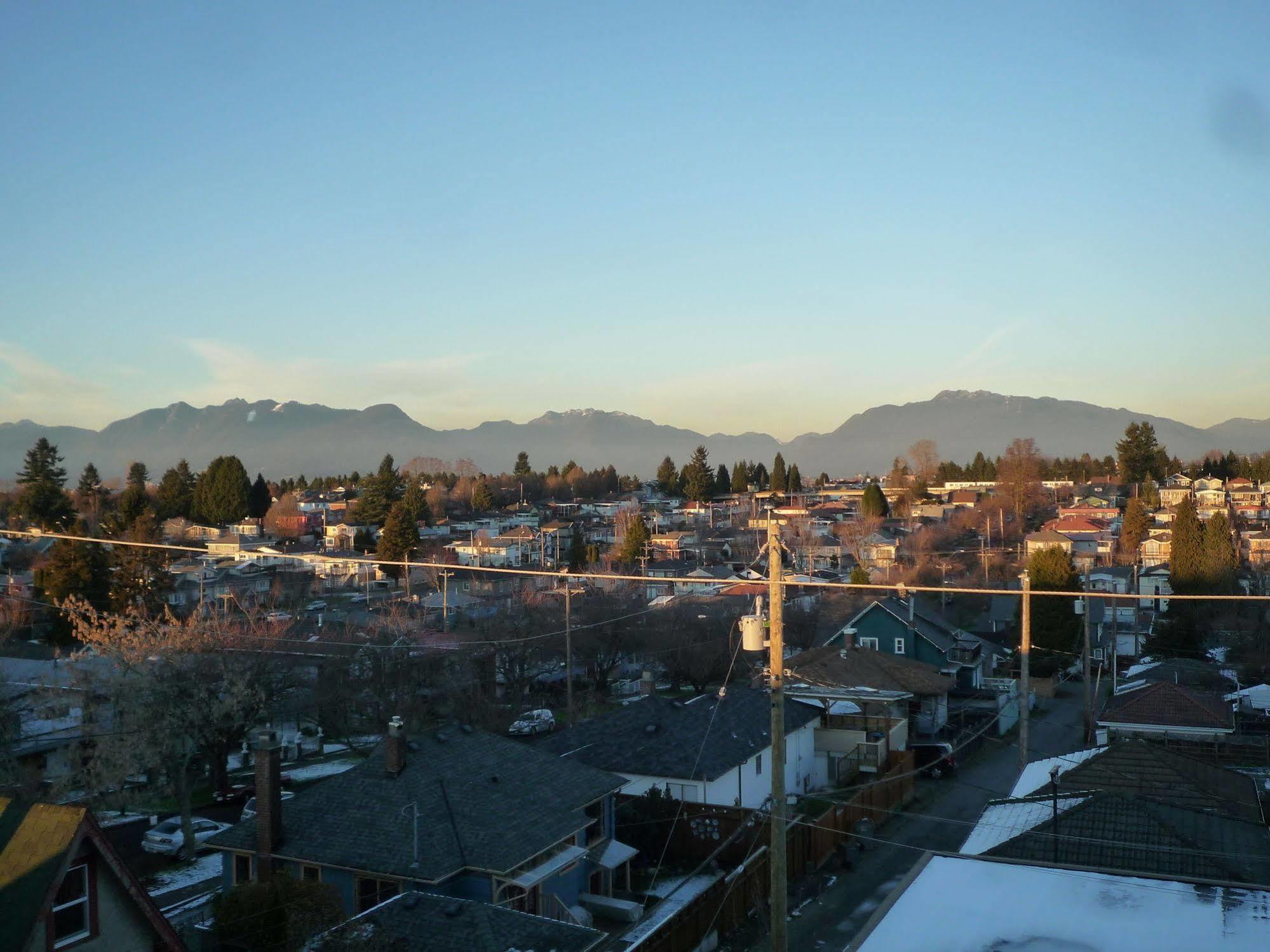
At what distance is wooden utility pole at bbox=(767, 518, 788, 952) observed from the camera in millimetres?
13078

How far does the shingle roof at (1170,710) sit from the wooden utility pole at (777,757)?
21.7 meters

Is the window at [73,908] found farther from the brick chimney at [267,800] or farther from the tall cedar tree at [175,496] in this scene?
the tall cedar tree at [175,496]

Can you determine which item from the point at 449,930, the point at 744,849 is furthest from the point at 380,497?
the point at 449,930

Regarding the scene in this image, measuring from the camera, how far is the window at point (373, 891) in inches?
655

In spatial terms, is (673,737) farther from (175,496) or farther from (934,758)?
(175,496)

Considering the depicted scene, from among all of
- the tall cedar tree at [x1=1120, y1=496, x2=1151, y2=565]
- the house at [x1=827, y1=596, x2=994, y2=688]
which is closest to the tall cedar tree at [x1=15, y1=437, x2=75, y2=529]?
the house at [x1=827, y1=596, x2=994, y2=688]

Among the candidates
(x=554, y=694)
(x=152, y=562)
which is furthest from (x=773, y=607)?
(x=152, y=562)

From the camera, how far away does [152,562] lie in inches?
2106

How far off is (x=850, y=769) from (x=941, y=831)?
4417 mm

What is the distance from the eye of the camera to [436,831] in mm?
17453

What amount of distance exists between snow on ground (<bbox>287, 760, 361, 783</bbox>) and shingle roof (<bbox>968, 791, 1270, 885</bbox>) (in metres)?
20.8

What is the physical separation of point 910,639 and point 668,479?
12188 centimetres

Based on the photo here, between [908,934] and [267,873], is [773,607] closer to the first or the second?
[908,934]

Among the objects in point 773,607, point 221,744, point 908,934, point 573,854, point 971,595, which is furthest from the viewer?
point 971,595
